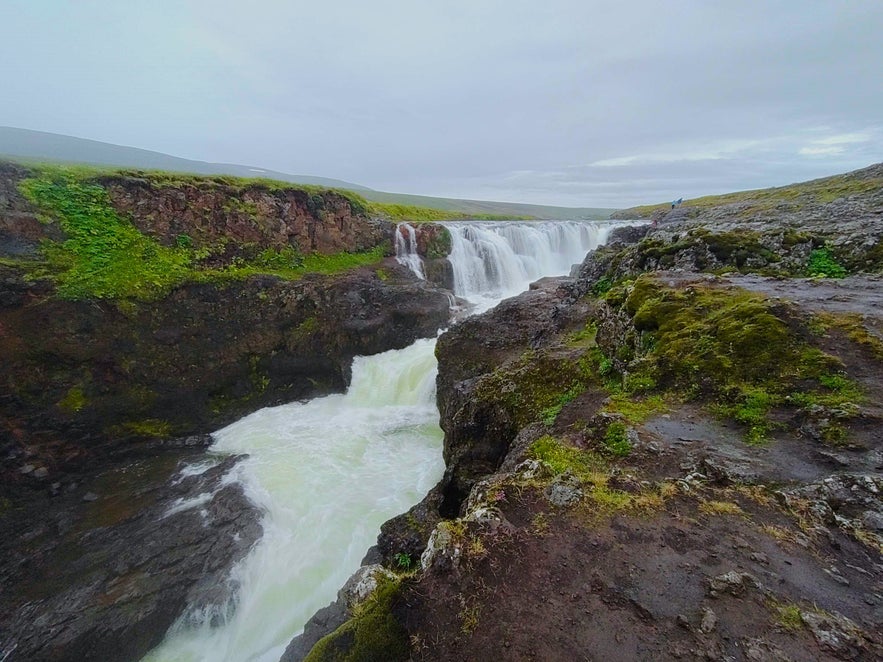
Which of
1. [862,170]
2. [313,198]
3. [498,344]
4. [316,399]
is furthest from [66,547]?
[862,170]

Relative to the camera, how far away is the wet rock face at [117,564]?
856 cm

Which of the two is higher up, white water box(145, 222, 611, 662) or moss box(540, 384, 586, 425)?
moss box(540, 384, 586, 425)

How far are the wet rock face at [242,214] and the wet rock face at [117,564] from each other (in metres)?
12.0

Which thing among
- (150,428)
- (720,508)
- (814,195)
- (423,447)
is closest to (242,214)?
(150,428)

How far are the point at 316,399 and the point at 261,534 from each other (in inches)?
331

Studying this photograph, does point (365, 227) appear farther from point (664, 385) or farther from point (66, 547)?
point (664, 385)

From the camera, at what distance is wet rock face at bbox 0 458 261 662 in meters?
8.56

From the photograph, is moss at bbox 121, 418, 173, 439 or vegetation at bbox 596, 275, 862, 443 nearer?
vegetation at bbox 596, 275, 862, 443

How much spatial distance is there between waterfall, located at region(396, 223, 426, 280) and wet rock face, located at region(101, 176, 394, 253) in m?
1.95

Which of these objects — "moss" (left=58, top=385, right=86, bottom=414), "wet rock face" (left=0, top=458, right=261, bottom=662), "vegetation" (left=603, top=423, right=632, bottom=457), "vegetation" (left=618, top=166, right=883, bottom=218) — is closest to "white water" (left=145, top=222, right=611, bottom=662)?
"wet rock face" (left=0, top=458, right=261, bottom=662)

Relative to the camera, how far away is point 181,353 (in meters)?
17.2

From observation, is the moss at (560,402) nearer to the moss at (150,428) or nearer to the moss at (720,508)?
the moss at (720,508)

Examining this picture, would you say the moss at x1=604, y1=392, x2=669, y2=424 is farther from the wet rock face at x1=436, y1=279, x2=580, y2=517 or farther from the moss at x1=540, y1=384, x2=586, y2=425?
the wet rock face at x1=436, y1=279, x2=580, y2=517

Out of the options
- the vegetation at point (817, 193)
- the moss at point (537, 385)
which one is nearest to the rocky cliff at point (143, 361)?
the moss at point (537, 385)
